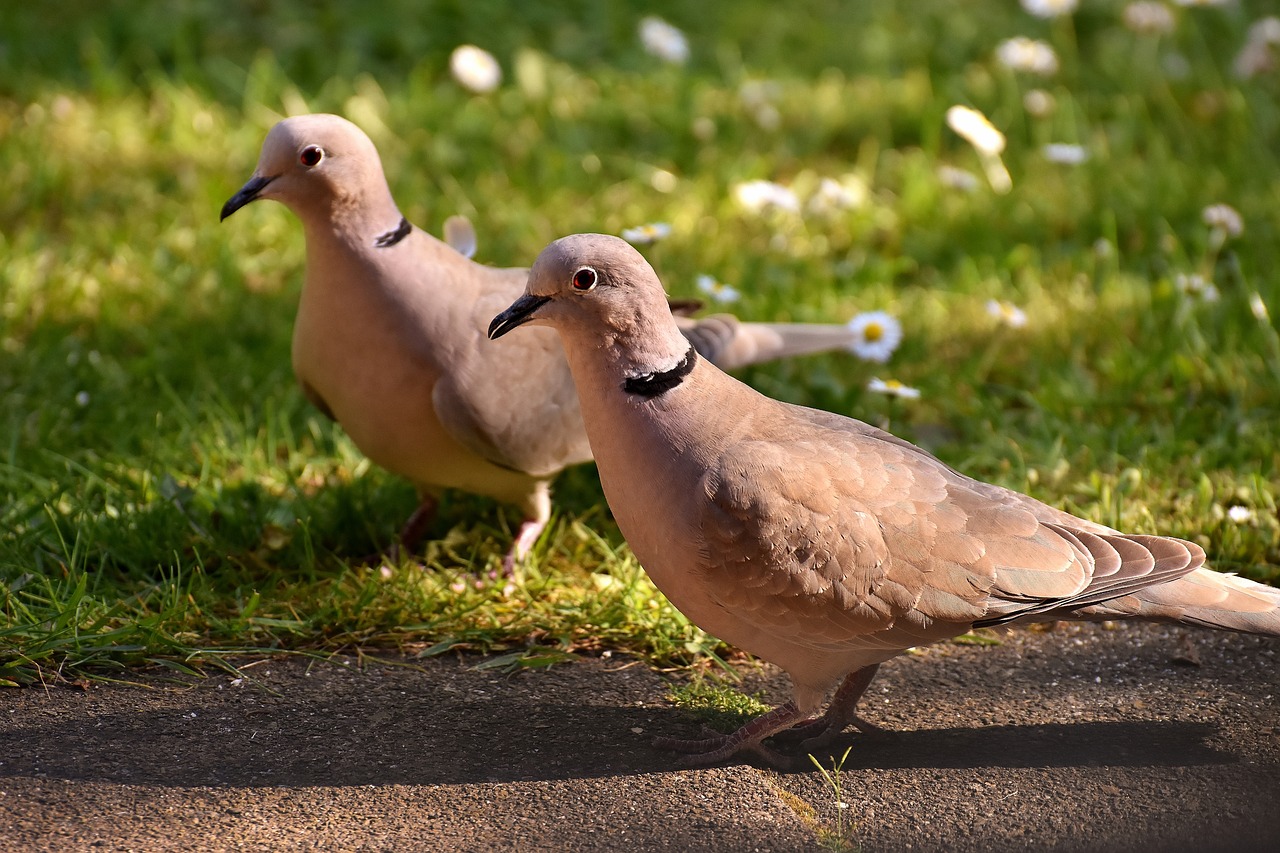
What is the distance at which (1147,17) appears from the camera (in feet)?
19.9

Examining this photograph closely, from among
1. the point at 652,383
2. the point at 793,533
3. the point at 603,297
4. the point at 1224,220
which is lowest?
the point at 793,533

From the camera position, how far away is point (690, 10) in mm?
6727

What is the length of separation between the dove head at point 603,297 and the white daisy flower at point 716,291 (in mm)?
1557

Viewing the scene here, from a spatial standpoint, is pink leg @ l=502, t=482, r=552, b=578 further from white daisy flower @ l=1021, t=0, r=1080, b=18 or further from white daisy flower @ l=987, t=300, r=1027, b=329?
white daisy flower @ l=1021, t=0, r=1080, b=18

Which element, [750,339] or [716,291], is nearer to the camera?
[750,339]

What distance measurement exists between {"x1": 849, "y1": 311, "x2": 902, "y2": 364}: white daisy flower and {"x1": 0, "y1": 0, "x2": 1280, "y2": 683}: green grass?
0.18 m

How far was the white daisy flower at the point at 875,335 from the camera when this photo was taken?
4.08m

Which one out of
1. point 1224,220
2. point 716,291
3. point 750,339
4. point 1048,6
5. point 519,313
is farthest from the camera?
point 1048,6

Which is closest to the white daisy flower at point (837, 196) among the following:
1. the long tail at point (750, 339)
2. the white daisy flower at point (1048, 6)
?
the long tail at point (750, 339)

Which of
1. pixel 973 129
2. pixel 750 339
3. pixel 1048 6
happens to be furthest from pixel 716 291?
pixel 1048 6

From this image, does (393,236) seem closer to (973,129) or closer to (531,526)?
(531,526)

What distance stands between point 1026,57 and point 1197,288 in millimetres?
1745

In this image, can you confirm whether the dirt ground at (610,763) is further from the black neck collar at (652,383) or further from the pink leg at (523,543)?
the black neck collar at (652,383)

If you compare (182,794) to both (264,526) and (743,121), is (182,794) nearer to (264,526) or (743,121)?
(264,526)
